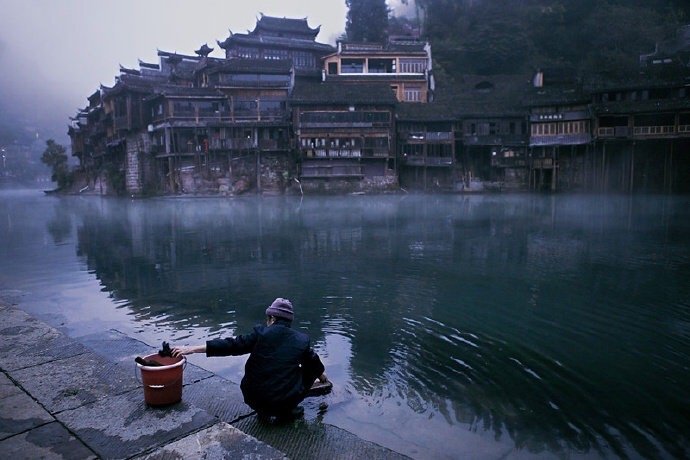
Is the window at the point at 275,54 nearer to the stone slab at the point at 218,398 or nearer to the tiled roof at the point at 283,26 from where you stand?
the tiled roof at the point at 283,26

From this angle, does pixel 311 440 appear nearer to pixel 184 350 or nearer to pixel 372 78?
pixel 184 350

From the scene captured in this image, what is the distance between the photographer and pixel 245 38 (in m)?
56.2

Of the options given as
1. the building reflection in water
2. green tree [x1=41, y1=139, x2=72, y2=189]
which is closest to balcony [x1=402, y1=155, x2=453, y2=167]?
the building reflection in water

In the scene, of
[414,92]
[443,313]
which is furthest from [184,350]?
[414,92]

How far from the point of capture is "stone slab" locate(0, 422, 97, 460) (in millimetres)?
3967

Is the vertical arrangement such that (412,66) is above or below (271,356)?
above

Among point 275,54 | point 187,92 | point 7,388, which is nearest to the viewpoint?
point 7,388

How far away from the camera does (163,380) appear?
4.75 metres

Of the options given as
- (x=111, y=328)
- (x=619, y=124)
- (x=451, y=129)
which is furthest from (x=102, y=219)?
(x=619, y=124)

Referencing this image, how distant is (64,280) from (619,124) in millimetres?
44585

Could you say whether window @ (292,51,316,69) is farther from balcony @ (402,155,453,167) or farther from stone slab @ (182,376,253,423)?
stone slab @ (182,376,253,423)

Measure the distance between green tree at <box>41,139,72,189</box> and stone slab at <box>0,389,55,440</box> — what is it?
7163 cm

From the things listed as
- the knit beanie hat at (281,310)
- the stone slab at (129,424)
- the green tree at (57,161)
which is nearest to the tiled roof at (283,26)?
the green tree at (57,161)

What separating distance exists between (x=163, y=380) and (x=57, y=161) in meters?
73.8
